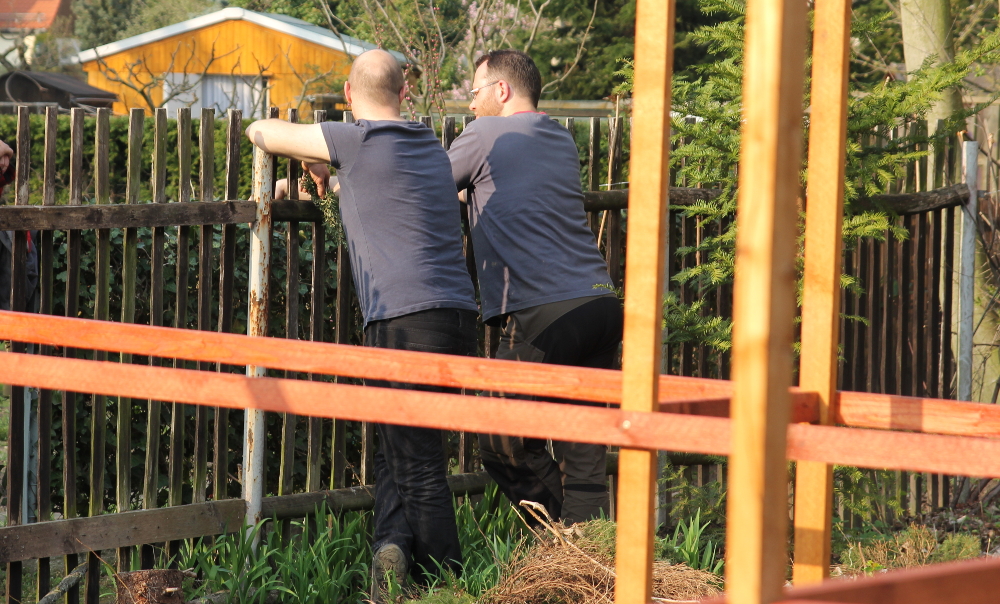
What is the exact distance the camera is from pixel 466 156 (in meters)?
3.81

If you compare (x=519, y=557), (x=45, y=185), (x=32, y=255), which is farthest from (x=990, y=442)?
(x=32, y=255)

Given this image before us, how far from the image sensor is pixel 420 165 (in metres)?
3.53

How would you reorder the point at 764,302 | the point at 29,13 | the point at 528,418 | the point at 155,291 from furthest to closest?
the point at 29,13 < the point at 155,291 < the point at 528,418 < the point at 764,302

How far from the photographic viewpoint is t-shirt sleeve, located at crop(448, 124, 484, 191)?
3.80 meters

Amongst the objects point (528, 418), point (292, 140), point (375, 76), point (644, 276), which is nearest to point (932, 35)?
point (375, 76)

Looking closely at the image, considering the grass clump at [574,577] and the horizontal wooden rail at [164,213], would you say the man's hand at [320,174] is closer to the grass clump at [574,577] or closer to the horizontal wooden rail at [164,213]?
the horizontal wooden rail at [164,213]

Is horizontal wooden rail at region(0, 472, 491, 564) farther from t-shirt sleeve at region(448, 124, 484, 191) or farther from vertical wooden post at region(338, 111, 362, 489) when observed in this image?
t-shirt sleeve at region(448, 124, 484, 191)

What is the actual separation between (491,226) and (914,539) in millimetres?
2294

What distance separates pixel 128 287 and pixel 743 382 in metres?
3.11

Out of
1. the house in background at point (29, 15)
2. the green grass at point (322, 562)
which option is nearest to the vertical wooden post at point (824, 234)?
the green grass at point (322, 562)

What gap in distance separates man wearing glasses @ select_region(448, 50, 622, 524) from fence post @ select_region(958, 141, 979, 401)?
2642 mm

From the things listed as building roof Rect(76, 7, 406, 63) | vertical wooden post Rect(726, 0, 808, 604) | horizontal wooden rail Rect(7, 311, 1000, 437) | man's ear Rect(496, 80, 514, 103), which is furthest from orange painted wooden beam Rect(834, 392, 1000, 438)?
building roof Rect(76, 7, 406, 63)

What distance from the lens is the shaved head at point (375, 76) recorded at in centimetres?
355

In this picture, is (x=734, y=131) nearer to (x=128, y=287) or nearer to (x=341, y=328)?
(x=341, y=328)
